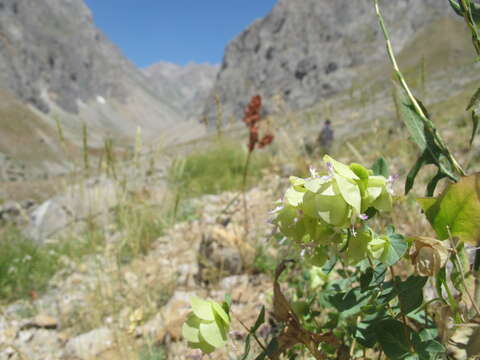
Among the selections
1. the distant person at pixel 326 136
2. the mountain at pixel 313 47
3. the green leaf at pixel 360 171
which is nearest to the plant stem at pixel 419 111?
the green leaf at pixel 360 171

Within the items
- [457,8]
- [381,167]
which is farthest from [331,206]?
[457,8]

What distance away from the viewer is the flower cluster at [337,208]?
1.67ft

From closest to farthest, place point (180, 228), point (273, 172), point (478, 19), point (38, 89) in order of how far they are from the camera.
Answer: point (478, 19) → point (180, 228) → point (273, 172) → point (38, 89)

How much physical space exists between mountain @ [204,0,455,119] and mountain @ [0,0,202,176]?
525 inches

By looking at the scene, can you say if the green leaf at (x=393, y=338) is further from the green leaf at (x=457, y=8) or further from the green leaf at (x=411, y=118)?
the green leaf at (x=457, y=8)

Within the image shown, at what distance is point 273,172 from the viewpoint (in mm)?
4879

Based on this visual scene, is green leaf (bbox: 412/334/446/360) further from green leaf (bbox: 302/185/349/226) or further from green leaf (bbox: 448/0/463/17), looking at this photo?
green leaf (bbox: 448/0/463/17)

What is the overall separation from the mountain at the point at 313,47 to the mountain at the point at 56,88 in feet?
43.8

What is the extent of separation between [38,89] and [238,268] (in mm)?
62760

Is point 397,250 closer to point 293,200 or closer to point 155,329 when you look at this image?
point 293,200

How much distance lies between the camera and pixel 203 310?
65 cm

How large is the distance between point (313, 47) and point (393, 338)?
59045 millimetres

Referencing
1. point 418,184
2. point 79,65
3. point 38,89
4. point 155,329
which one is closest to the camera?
point 155,329

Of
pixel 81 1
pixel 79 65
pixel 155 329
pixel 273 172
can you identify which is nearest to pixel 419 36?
pixel 273 172
